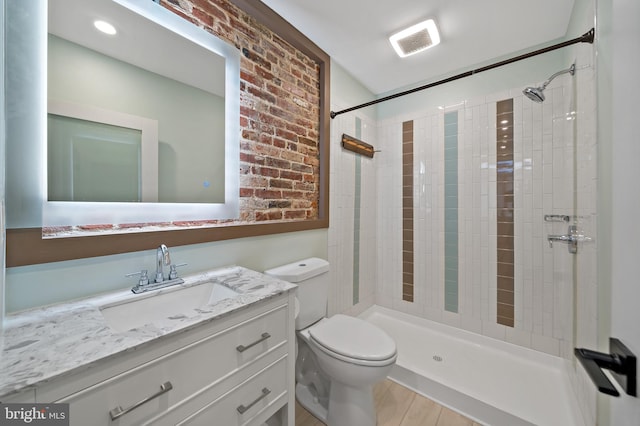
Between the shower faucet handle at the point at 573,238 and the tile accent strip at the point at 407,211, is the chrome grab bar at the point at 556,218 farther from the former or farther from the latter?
the tile accent strip at the point at 407,211

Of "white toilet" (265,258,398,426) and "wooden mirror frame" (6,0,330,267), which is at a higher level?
"wooden mirror frame" (6,0,330,267)

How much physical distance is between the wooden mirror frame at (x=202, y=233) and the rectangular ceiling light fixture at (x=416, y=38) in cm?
57

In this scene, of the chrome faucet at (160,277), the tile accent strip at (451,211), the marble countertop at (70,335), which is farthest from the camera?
the tile accent strip at (451,211)

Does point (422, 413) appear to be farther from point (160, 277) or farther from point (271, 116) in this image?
point (271, 116)

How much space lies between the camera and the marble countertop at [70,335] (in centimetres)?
56

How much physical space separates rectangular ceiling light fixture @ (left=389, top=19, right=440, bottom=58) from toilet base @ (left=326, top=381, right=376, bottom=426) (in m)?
2.36

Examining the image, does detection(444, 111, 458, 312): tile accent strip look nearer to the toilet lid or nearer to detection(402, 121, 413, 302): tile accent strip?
detection(402, 121, 413, 302): tile accent strip

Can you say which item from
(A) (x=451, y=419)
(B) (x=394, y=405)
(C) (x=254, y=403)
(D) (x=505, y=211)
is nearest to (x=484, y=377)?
(A) (x=451, y=419)

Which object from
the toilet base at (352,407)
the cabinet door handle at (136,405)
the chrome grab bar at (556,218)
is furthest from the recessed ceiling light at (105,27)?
the chrome grab bar at (556,218)

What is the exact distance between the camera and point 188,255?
127cm

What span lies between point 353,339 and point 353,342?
0.03 metres

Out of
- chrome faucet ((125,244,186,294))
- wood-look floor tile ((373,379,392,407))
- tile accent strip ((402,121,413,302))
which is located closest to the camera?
chrome faucet ((125,244,186,294))

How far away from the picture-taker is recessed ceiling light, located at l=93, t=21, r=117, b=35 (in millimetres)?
1082

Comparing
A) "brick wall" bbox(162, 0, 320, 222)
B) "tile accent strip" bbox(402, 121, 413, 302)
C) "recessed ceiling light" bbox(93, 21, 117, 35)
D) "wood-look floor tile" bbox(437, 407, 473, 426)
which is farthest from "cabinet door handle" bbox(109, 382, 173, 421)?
"tile accent strip" bbox(402, 121, 413, 302)
